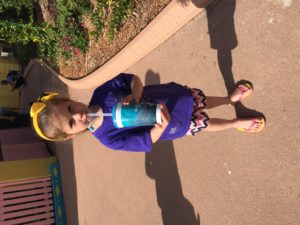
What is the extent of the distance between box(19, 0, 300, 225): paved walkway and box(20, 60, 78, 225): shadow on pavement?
2425 millimetres

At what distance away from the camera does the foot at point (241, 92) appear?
3.62 m

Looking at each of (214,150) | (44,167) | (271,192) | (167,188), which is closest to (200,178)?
(214,150)

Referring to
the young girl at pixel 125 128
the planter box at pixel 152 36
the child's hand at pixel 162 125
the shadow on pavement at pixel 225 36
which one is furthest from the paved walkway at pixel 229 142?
the child's hand at pixel 162 125

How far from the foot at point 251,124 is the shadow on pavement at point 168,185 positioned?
56.7 inches

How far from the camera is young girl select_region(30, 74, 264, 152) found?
2939mm

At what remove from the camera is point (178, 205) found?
4766 mm

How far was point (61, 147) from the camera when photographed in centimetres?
880

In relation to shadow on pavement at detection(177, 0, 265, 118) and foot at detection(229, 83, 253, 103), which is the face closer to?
foot at detection(229, 83, 253, 103)

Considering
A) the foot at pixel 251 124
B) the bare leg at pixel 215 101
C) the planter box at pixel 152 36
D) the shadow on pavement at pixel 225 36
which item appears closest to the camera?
the foot at pixel 251 124

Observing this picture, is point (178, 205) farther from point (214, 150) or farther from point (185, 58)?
point (185, 58)

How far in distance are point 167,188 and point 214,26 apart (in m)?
2.33

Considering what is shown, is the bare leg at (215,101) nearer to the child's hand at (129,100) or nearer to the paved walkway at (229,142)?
the paved walkway at (229,142)

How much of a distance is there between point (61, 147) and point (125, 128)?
20.0 feet

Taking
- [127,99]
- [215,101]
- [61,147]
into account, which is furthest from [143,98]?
[61,147]
